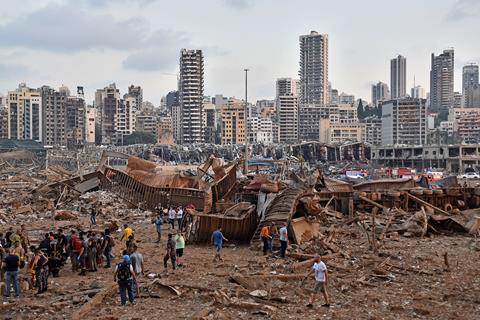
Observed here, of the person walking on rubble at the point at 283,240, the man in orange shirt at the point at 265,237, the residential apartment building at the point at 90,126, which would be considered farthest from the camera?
the residential apartment building at the point at 90,126

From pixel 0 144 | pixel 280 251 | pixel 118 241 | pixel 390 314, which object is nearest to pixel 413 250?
pixel 280 251

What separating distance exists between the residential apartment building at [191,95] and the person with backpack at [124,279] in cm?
13715

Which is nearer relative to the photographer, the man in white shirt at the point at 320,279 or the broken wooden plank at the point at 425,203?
the man in white shirt at the point at 320,279

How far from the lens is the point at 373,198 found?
27531mm

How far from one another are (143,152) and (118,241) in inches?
3498

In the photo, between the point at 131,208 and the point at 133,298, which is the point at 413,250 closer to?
the point at 133,298

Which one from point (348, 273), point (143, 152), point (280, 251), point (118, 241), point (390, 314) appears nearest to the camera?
point (390, 314)

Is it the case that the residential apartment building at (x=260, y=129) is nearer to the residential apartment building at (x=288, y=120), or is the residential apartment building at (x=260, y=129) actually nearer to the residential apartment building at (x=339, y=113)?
the residential apartment building at (x=288, y=120)

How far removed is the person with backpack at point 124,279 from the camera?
38.4ft

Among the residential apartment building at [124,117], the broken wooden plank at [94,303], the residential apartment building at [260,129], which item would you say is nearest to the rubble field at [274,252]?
the broken wooden plank at [94,303]

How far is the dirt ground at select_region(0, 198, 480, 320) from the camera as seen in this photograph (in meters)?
11.7

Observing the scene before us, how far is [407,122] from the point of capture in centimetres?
15338

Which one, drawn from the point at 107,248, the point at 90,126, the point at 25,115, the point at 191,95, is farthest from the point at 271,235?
the point at 90,126

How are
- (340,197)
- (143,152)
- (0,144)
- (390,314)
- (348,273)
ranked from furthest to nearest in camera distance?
(0,144)
(143,152)
(340,197)
(348,273)
(390,314)
